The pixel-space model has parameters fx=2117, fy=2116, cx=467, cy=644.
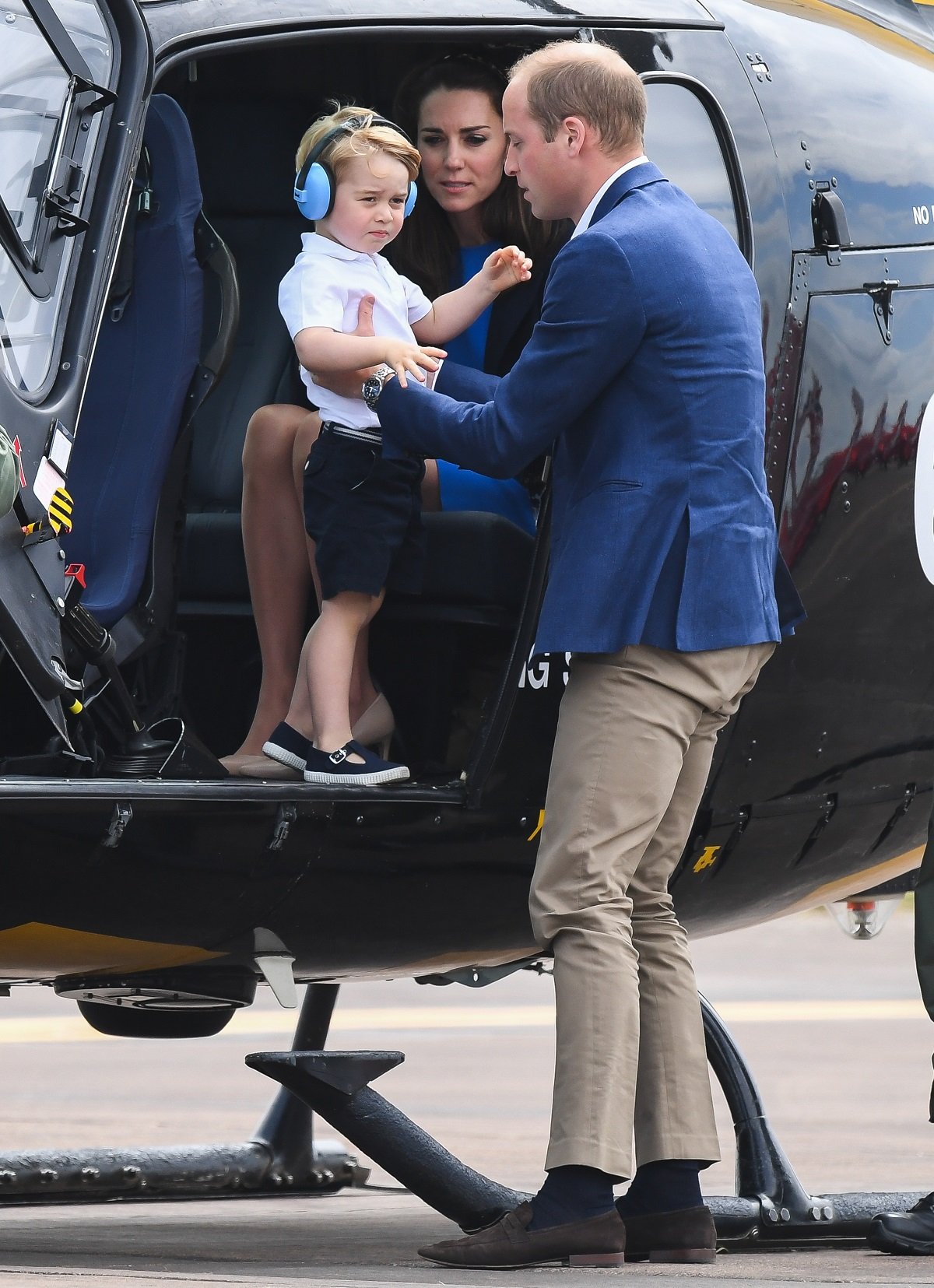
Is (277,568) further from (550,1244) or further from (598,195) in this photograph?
(550,1244)

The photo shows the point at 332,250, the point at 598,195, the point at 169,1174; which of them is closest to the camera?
the point at 598,195

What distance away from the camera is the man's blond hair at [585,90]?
3365 millimetres

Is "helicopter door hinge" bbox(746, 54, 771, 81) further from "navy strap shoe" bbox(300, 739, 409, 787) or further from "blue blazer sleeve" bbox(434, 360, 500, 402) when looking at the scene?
"navy strap shoe" bbox(300, 739, 409, 787)

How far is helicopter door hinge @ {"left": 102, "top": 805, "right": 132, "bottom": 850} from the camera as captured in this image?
3.30 m

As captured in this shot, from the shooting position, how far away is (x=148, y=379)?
3.71m

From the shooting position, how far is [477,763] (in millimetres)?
3688

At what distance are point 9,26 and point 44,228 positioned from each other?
0.32 meters

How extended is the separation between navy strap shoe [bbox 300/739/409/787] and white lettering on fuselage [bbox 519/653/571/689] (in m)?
0.26

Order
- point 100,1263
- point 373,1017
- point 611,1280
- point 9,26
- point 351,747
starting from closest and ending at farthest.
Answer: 1. point 611,1280
2. point 9,26
3. point 351,747
4. point 100,1263
5. point 373,1017

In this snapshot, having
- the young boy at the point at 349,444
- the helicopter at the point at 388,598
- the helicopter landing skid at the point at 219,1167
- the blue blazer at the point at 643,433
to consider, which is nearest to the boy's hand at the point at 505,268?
the young boy at the point at 349,444

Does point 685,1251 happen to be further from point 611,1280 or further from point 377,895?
point 377,895

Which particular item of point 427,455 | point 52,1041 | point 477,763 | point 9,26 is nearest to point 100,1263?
point 477,763

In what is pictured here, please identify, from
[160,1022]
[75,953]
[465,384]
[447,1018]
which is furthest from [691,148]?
[447,1018]

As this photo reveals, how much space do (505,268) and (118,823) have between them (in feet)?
3.84
